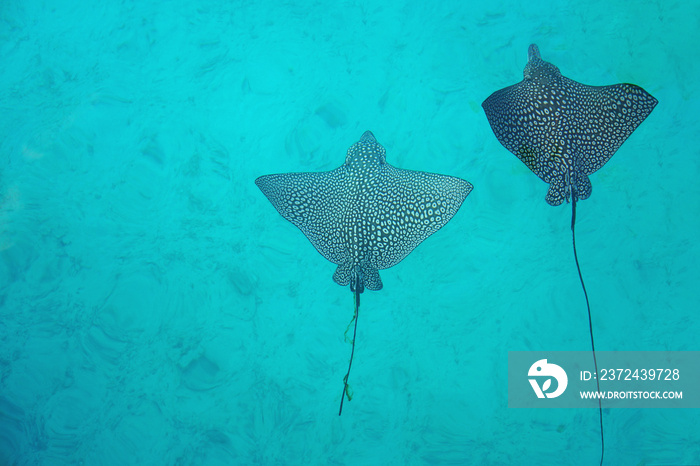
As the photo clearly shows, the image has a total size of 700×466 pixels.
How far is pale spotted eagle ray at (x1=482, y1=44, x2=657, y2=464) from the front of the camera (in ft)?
6.83

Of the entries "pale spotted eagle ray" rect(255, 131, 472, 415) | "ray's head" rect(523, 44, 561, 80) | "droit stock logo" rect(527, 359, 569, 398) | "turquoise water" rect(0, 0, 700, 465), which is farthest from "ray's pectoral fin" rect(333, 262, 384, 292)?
"ray's head" rect(523, 44, 561, 80)

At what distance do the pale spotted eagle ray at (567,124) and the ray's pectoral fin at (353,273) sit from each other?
3.36 ft

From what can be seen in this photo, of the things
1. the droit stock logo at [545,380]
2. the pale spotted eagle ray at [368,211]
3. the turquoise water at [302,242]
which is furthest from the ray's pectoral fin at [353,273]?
the droit stock logo at [545,380]

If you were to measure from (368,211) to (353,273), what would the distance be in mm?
339

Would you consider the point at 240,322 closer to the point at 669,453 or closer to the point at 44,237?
the point at 44,237

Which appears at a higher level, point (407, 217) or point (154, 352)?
point (407, 217)

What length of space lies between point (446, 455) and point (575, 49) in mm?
2594

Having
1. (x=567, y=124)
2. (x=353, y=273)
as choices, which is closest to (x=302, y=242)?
(x=353, y=273)

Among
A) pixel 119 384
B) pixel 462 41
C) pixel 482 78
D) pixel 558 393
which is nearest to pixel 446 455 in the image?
pixel 558 393

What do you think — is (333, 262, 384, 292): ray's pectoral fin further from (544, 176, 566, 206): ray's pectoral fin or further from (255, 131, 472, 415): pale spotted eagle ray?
(544, 176, 566, 206): ray's pectoral fin

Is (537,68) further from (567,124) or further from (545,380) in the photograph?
(545,380)

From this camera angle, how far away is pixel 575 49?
93.6 inches

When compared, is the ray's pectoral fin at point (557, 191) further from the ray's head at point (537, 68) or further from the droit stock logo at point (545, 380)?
the droit stock logo at point (545, 380)

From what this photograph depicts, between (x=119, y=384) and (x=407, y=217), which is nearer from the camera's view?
(x=407, y=217)
